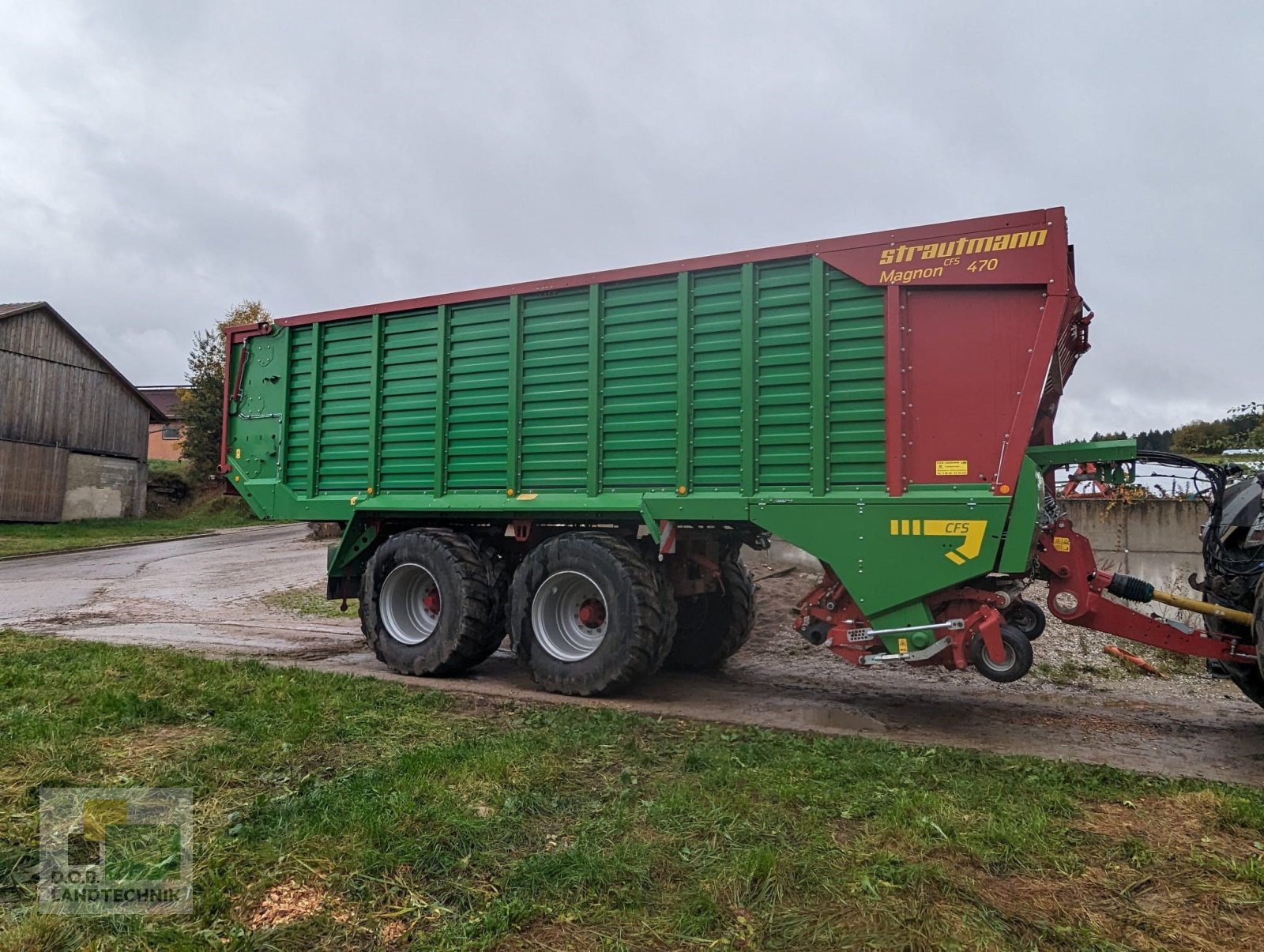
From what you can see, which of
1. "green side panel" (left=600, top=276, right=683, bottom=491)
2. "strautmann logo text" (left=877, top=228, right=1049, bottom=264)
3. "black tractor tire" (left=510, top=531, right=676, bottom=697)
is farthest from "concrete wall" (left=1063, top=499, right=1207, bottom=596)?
"black tractor tire" (left=510, top=531, right=676, bottom=697)

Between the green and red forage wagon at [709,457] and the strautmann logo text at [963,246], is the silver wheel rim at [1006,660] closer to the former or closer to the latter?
the green and red forage wagon at [709,457]

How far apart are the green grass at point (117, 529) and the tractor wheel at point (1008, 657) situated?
22.0 m

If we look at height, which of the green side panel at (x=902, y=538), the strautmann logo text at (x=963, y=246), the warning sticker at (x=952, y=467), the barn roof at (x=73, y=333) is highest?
the barn roof at (x=73, y=333)

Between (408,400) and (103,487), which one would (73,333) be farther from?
(408,400)

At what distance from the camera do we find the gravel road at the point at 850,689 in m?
5.33

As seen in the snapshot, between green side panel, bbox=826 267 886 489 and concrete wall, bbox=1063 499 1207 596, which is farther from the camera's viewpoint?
concrete wall, bbox=1063 499 1207 596

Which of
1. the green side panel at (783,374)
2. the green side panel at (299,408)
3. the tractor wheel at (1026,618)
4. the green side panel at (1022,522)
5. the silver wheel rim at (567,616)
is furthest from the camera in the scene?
the green side panel at (299,408)

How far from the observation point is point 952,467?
5.50 m

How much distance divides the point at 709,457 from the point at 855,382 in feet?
3.95

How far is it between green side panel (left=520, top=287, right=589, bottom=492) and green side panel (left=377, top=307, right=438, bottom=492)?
39.4 inches

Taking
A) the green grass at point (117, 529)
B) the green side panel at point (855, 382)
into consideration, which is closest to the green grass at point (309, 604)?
the green side panel at point (855, 382)

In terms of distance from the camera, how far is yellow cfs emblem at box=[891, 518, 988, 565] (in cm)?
535

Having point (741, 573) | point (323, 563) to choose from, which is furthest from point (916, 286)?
point (323, 563)

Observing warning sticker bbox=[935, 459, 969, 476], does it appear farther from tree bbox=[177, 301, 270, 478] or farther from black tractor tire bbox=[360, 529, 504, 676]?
tree bbox=[177, 301, 270, 478]
